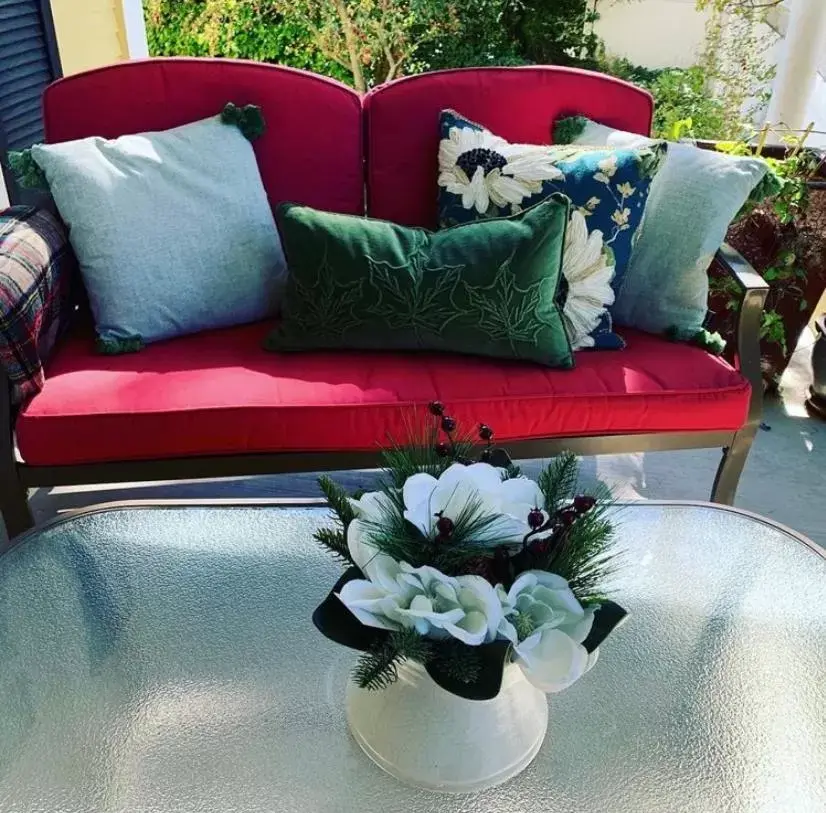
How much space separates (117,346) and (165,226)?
0.82 feet

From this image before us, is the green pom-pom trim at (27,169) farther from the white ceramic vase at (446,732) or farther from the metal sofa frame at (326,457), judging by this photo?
the white ceramic vase at (446,732)

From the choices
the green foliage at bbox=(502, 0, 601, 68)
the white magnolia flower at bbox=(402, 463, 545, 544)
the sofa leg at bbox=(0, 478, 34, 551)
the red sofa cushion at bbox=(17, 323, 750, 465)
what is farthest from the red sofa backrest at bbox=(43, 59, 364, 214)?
the green foliage at bbox=(502, 0, 601, 68)

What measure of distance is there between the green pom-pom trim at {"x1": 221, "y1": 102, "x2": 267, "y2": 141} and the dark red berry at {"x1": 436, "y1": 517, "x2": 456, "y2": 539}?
1.27m

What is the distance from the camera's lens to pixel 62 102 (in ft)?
5.80

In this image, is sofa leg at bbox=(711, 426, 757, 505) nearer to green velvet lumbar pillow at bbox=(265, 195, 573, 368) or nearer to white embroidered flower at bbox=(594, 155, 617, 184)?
green velvet lumbar pillow at bbox=(265, 195, 573, 368)

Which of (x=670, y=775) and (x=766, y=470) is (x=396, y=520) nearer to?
(x=670, y=775)

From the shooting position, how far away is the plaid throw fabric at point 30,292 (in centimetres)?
143

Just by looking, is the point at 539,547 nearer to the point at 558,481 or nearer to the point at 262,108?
the point at 558,481

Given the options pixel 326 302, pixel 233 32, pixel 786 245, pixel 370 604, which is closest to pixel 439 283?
pixel 326 302

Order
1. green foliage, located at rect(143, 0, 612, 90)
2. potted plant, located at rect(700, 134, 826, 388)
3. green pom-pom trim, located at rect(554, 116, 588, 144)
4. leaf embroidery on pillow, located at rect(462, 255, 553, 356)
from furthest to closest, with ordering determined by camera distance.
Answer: green foliage, located at rect(143, 0, 612, 90) < potted plant, located at rect(700, 134, 826, 388) < green pom-pom trim, located at rect(554, 116, 588, 144) < leaf embroidery on pillow, located at rect(462, 255, 553, 356)

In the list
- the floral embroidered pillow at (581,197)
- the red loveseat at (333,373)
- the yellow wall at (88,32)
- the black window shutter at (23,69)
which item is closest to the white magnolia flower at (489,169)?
the floral embroidered pillow at (581,197)

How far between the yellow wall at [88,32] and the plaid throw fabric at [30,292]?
5.00ft

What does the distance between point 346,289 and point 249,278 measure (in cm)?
25

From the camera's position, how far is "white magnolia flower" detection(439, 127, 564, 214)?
1685mm
